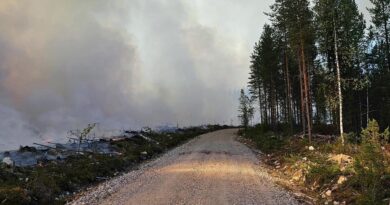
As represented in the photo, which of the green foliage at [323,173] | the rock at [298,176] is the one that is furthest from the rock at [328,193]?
the rock at [298,176]

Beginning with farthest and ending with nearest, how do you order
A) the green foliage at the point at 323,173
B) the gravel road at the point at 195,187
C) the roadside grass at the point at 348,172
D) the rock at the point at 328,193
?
the green foliage at the point at 323,173
the rock at the point at 328,193
the gravel road at the point at 195,187
the roadside grass at the point at 348,172

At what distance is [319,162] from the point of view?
20.7 m

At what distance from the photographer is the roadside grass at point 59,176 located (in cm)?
1683

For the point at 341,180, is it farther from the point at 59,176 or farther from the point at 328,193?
the point at 59,176

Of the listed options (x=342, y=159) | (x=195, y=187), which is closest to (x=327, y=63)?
(x=342, y=159)

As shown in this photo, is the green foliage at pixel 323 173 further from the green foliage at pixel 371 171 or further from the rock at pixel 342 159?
the green foliage at pixel 371 171

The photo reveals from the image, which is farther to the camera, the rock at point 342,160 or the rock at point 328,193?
the rock at point 342,160

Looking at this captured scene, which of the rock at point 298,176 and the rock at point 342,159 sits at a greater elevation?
the rock at point 342,159

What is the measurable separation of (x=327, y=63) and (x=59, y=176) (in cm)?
3101

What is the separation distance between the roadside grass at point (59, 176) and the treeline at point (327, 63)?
16.0 metres

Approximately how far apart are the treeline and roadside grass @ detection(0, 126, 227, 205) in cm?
1604

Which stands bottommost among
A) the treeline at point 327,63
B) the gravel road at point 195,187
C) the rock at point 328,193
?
the rock at point 328,193

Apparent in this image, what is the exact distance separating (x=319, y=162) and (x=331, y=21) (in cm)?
1623

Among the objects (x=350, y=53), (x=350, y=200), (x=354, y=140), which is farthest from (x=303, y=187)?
(x=350, y=53)
